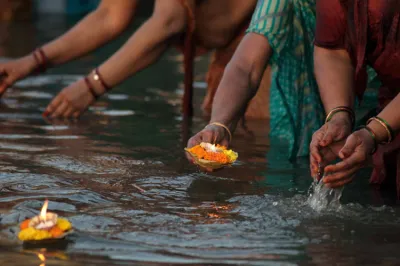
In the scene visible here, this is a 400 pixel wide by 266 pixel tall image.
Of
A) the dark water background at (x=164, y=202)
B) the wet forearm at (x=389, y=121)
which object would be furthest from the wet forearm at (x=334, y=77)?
the dark water background at (x=164, y=202)

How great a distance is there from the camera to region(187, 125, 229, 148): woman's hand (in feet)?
11.2

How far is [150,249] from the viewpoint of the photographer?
264cm

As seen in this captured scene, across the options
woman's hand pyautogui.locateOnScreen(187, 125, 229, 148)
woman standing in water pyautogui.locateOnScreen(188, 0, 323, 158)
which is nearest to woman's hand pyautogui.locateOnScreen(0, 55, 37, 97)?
woman standing in water pyautogui.locateOnScreen(188, 0, 323, 158)

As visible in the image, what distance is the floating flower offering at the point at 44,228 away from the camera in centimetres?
262

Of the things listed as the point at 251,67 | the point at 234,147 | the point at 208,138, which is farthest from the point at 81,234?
the point at 234,147

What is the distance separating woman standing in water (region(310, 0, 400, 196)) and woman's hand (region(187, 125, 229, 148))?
390 millimetres

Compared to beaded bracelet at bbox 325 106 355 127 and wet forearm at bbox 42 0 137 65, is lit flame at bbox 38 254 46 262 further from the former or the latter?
wet forearm at bbox 42 0 137 65

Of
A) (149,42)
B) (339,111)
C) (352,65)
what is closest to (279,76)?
(352,65)

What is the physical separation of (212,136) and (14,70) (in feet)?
6.73

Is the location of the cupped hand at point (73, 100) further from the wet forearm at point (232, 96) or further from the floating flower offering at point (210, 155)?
the floating flower offering at point (210, 155)

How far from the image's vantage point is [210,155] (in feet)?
10.9

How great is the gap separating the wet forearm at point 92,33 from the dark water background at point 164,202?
384 millimetres

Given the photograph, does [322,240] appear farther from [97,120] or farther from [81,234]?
[97,120]

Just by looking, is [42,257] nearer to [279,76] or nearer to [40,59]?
[279,76]
